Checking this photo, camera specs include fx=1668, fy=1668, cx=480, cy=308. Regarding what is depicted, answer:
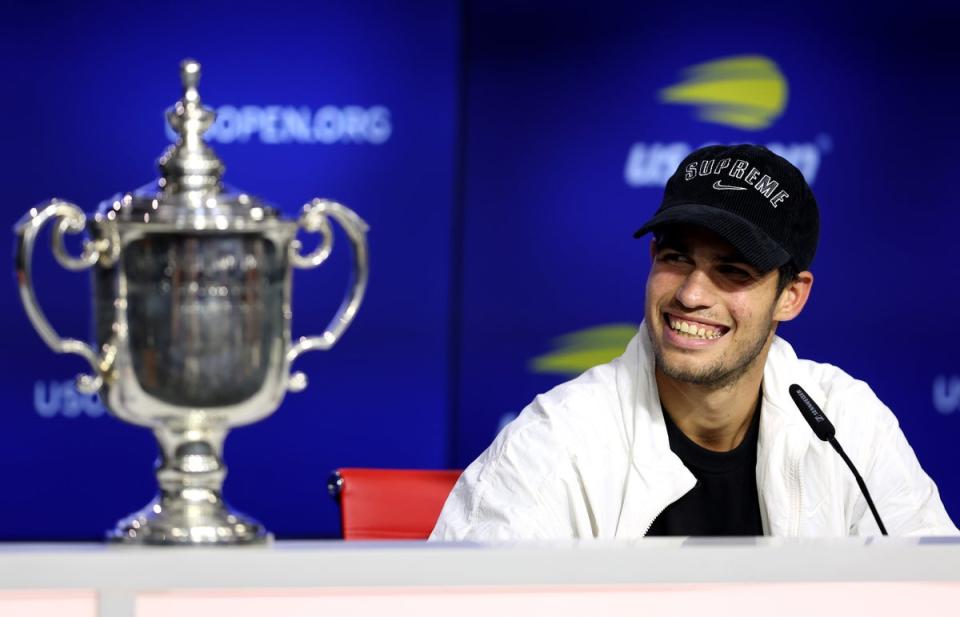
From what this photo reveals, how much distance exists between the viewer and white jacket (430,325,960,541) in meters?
2.10

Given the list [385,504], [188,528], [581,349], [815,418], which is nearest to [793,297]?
[815,418]

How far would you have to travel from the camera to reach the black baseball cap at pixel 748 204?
7.12 feet

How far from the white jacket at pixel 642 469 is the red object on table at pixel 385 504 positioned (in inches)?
13.6

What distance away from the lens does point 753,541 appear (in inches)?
50.3

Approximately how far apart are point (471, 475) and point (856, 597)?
0.95 meters

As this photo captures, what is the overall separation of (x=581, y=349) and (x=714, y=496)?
1.94 meters

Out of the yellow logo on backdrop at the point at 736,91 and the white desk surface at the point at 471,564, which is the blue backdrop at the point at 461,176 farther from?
the white desk surface at the point at 471,564

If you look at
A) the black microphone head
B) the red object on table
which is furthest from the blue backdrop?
the black microphone head

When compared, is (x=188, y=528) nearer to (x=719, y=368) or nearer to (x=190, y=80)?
(x=190, y=80)

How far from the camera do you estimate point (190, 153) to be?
4.43 feet

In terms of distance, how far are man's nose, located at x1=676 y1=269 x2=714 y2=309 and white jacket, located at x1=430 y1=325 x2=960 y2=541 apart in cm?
11

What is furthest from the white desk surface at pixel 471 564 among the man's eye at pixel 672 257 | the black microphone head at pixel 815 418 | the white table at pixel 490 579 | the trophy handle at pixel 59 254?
the man's eye at pixel 672 257

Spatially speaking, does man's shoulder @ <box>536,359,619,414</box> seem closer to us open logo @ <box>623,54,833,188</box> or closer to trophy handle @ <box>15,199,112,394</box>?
trophy handle @ <box>15,199,112,394</box>

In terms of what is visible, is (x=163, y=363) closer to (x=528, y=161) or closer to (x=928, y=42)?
(x=528, y=161)
